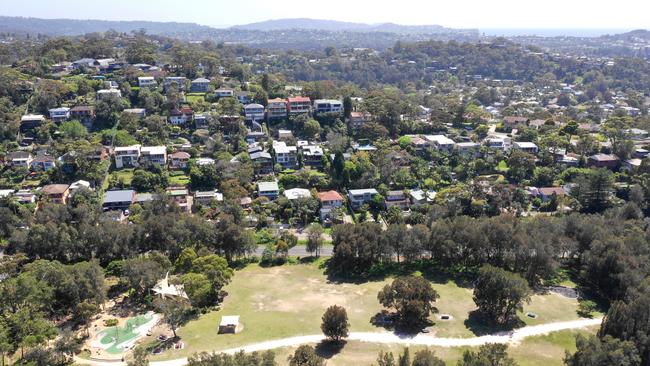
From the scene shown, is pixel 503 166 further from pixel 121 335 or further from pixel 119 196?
pixel 121 335

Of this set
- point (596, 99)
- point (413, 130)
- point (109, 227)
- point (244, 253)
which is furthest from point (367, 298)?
point (596, 99)

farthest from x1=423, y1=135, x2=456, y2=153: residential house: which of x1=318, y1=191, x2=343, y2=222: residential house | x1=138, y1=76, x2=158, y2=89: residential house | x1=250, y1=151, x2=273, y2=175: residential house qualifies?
x1=138, y1=76, x2=158, y2=89: residential house

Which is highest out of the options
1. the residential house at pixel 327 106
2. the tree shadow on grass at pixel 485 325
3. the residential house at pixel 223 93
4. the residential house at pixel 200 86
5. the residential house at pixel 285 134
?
the residential house at pixel 200 86

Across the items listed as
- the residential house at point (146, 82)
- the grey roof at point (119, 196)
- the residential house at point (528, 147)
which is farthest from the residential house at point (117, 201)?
the residential house at point (528, 147)

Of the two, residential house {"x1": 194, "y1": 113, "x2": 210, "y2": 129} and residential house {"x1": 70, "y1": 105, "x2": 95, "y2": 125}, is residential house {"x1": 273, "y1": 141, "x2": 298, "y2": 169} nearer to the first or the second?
residential house {"x1": 194, "y1": 113, "x2": 210, "y2": 129}

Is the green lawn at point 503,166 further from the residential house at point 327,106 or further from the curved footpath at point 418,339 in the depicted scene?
the curved footpath at point 418,339

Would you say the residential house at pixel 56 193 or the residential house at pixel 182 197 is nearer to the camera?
the residential house at pixel 56 193
